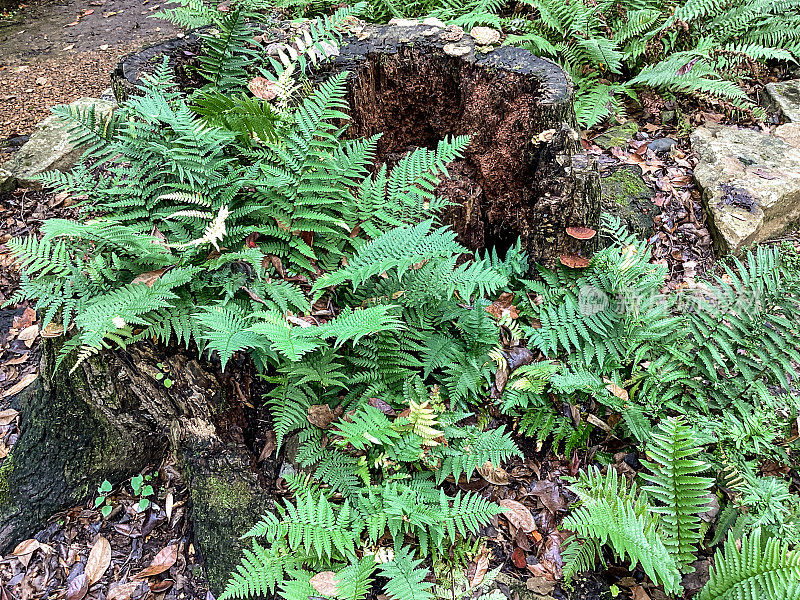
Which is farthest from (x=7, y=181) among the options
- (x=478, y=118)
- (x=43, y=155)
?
(x=478, y=118)

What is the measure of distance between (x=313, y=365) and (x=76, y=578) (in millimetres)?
1971

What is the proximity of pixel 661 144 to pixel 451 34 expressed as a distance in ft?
8.15

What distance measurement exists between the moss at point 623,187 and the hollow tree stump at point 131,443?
3540 millimetres

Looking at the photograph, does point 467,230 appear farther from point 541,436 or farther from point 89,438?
point 89,438

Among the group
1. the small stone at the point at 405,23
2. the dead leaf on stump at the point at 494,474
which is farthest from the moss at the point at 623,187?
the dead leaf on stump at the point at 494,474

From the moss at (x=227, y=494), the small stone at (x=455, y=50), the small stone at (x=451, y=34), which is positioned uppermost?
the small stone at (x=451, y=34)

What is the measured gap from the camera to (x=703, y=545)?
9.02ft

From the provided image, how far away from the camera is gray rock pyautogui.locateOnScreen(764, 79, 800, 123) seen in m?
5.27

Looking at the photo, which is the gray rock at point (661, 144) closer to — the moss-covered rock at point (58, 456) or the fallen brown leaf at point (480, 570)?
the fallen brown leaf at point (480, 570)

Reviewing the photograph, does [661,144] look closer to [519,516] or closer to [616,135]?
[616,135]

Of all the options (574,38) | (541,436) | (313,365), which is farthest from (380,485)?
(574,38)

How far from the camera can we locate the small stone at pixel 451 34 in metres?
3.89

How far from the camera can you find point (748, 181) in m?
4.65

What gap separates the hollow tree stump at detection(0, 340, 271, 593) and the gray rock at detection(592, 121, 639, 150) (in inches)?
162
